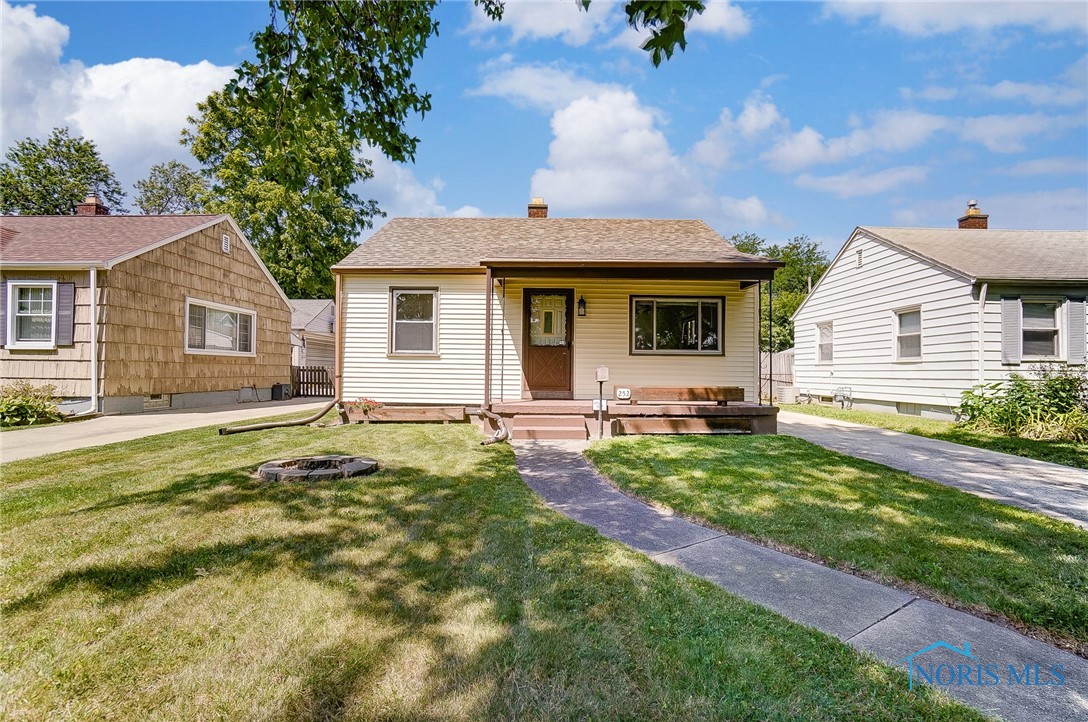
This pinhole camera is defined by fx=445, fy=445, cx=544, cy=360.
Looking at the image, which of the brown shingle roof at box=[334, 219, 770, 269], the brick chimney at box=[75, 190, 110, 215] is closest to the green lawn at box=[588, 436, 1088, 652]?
the brown shingle roof at box=[334, 219, 770, 269]

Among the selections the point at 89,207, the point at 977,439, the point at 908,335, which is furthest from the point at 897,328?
the point at 89,207

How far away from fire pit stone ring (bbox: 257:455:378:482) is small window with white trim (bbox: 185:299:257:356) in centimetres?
979

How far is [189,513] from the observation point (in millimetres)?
3387

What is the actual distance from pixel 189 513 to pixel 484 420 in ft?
16.6

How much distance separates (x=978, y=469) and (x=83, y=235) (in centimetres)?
1802

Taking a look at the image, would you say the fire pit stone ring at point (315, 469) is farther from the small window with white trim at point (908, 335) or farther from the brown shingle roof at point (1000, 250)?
the small window with white trim at point (908, 335)

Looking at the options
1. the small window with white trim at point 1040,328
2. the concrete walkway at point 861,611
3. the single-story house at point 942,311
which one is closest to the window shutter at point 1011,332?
the single-story house at point 942,311

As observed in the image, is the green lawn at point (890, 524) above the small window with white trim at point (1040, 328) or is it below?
below

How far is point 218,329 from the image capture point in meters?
13.0

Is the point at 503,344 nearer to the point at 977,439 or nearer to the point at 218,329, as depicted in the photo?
the point at 977,439

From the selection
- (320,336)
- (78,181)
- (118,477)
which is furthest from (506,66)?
(78,181)

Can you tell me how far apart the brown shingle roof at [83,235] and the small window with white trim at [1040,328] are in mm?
19315

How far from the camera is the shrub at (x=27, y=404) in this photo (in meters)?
8.25

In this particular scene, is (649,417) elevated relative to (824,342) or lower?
lower
